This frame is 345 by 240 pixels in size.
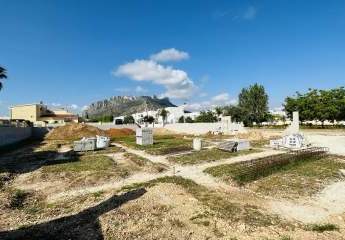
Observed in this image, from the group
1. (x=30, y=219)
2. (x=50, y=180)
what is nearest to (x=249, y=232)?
(x=30, y=219)

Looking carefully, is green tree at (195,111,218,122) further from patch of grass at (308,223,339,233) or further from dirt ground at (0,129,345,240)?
patch of grass at (308,223,339,233)

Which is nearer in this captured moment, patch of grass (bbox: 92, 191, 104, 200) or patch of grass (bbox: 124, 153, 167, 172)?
patch of grass (bbox: 92, 191, 104, 200)

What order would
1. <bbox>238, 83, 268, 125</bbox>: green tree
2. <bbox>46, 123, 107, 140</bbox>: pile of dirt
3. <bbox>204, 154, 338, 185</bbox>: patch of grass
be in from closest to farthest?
<bbox>204, 154, 338, 185</bbox>: patch of grass → <bbox>46, 123, 107, 140</bbox>: pile of dirt → <bbox>238, 83, 268, 125</bbox>: green tree

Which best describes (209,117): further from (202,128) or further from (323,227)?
(323,227)

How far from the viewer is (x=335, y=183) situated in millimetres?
14883

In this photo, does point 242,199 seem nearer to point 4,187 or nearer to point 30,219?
point 30,219

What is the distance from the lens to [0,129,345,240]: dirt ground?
898 centimetres

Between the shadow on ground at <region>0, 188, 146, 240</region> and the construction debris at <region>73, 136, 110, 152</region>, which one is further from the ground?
the construction debris at <region>73, 136, 110, 152</region>

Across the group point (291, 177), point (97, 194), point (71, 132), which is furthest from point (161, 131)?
point (97, 194)

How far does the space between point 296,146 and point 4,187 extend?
24163 mm

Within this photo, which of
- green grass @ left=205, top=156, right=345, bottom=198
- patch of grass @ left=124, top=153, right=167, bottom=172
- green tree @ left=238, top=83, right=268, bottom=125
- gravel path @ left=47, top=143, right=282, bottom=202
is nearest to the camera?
green grass @ left=205, top=156, right=345, bottom=198

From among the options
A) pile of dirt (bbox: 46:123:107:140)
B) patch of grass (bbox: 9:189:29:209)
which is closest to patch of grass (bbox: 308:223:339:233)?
patch of grass (bbox: 9:189:29:209)

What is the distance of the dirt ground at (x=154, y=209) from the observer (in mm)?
8984

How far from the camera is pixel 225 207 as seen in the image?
433 inches
